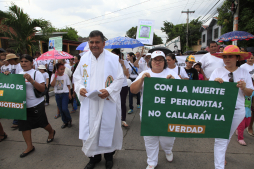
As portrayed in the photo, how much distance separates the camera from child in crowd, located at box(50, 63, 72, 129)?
436 cm

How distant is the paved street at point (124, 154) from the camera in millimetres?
2770

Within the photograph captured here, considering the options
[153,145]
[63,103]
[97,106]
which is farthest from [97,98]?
[63,103]

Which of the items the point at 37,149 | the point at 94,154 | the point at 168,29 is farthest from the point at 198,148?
the point at 168,29

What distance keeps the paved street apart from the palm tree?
5.94 metres

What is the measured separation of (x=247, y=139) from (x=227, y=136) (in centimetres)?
186

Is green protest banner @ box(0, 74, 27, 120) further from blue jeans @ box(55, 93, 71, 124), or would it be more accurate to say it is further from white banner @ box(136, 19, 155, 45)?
white banner @ box(136, 19, 155, 45)

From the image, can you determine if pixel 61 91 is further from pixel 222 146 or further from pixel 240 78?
pixel 240 78

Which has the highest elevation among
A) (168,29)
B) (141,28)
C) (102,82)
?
(168,29)

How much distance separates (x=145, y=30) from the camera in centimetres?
555

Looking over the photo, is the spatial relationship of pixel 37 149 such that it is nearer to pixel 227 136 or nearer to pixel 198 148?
pixel 198 148

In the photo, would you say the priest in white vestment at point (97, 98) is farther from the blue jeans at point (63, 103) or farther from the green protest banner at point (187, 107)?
the blue jeans at point (63, 103)

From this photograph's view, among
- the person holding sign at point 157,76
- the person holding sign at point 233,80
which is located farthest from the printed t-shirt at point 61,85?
the person holding sign at point 233,80

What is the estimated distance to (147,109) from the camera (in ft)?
7.39

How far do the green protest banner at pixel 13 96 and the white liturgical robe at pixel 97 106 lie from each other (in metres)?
1.22
